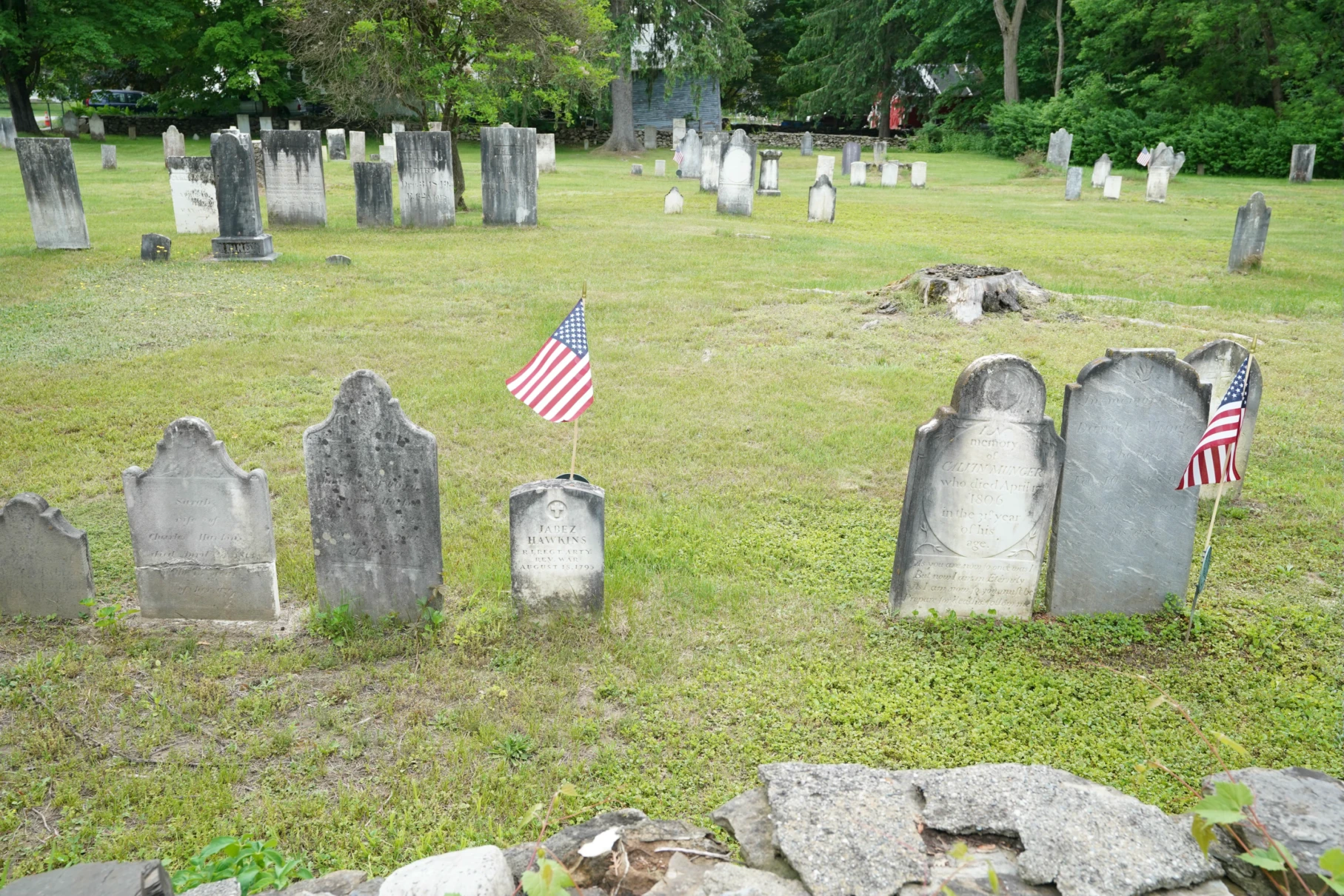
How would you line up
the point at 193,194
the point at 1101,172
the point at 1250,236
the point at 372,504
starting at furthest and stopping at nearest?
the point at 1101,172, the point at 193,194, the point at 1250,236, the point at 372,504

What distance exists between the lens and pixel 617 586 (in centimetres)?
563

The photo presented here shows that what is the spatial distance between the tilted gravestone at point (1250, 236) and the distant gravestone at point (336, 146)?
28.1 meters

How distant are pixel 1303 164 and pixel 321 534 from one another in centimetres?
3616

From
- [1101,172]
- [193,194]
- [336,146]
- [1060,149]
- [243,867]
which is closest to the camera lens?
[243,867]

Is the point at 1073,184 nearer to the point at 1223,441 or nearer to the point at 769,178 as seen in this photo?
the point at 769,178

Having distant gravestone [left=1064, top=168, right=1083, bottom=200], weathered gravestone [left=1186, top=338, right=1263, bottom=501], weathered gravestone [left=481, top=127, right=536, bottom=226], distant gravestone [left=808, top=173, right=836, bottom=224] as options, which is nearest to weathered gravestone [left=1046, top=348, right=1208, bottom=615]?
weathered gravestone [left=1186, top=338, right=1263, bottom=501]

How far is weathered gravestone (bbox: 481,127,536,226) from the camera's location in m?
18.7

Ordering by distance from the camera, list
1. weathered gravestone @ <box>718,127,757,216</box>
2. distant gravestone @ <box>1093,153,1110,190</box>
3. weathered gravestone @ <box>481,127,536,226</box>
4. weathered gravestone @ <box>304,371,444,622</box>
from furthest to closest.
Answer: distant gravestone @ <box>1093,153,1110,190</box> < weathered gravestone @ <box>718,127,757,216</box> < weathered gravestone @ <box>481,127,536,226</box> < weathered gravestone @ <box>304,371,444,622</box>

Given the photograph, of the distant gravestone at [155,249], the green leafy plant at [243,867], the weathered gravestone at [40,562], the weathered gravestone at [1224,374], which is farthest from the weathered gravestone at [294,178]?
the green leafy plant at [243,867]

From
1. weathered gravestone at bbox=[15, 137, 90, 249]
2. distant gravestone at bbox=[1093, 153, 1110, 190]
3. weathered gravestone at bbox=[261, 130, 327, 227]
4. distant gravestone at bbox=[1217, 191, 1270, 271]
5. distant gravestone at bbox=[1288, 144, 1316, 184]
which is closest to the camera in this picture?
weathered gravestone at bbox=[15, 137, 90, 249]

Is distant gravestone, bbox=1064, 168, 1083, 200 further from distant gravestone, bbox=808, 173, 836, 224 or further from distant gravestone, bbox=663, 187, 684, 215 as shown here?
distant gravestone, bbox=663, 187, 684, 215

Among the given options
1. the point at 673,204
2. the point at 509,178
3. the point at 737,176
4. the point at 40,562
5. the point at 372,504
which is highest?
the point at 737,176

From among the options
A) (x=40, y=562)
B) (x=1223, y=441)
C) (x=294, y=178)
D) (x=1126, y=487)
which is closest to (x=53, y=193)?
(x=294, y=178)

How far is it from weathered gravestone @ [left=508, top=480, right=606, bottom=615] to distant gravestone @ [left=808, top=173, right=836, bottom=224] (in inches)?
677
